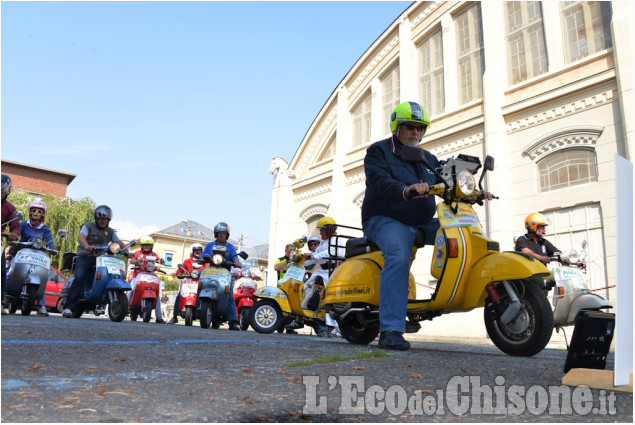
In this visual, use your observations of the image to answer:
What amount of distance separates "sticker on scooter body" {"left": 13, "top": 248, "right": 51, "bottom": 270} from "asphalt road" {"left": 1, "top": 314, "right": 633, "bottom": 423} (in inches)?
219

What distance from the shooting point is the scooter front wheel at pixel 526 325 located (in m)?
3.75

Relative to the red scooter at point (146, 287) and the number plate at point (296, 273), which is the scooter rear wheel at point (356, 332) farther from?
the red scooter at point (146, 287)

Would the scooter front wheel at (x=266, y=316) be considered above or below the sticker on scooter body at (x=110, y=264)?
below

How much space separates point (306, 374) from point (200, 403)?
0.89m

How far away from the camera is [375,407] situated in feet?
6.81

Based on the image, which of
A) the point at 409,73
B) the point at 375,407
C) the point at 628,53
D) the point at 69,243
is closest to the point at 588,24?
the point at 628,53

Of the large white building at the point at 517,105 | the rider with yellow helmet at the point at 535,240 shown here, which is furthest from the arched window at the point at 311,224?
the rider with yellow helmet at the point at 535,240

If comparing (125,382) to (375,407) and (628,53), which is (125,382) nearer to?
(375,407)

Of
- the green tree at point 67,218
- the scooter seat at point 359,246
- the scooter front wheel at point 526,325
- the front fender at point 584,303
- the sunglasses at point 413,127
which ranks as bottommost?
the scooter front wheel at point 526,325

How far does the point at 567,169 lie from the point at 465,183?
10873 millimetres

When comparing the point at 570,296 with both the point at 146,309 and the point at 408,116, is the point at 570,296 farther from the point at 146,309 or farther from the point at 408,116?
the point at 146,309

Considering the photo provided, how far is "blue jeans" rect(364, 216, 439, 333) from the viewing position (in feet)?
13.7

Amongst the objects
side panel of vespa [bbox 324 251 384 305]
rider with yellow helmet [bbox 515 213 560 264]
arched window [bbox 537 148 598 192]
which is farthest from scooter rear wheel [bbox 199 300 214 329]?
arched window [bbox 537 148 598 192]

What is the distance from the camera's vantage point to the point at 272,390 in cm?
227
